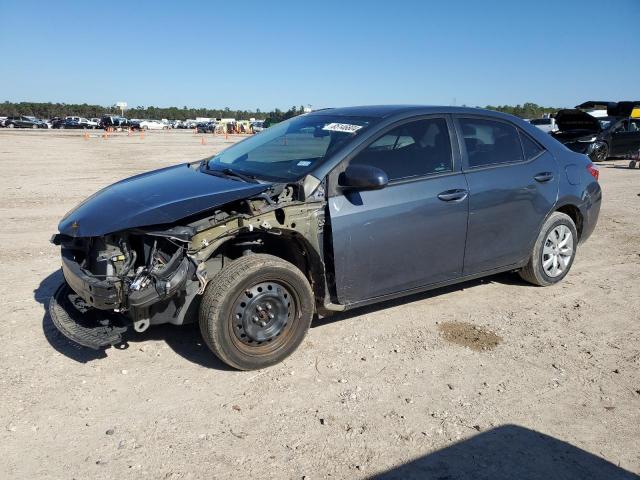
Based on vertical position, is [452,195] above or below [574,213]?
above

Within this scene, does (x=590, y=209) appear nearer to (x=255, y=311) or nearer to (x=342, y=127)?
(x=342, y=127)

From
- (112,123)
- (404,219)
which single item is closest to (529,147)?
(404,219)

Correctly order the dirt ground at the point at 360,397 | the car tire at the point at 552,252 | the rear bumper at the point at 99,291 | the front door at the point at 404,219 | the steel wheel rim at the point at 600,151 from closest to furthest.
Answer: the dirt ground at the point at 360,397 → the rear bumper at the point at 99,291 → the front door at the point at 404,219 → the car tire at the point at 552,252 → the steel wheel rim at the point at 600,151

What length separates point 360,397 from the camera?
3.44m

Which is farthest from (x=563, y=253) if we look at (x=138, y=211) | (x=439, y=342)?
(x=138, y=211)

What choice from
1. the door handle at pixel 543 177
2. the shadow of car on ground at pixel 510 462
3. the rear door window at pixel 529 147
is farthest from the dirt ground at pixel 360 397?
the rear door window at pixel 529 147

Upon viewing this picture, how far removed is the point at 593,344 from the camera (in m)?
4.23

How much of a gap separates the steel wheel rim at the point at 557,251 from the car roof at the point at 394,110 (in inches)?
51.3

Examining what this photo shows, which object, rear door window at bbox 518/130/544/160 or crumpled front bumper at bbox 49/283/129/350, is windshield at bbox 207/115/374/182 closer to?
crumpled front bumper at bbox 49/283/129/350

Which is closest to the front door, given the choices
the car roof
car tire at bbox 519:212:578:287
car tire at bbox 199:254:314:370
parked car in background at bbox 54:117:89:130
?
the car roof

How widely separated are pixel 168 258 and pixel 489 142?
301 centimetres

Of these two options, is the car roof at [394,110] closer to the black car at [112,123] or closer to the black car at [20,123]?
the black car at [112,123]

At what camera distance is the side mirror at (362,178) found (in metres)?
3.79

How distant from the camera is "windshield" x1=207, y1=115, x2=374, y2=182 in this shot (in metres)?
4.14
